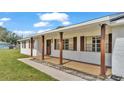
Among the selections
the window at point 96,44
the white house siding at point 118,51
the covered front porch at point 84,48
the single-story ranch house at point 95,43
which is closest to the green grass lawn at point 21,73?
the covered front porch at point 84,48

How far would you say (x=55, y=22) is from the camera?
4841cm

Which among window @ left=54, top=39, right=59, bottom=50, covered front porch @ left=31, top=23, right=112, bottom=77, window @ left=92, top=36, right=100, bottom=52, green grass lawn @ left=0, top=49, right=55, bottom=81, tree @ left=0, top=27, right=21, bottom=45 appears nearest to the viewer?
green grass lawn @ left=0, top=49, right=55, bottom=81

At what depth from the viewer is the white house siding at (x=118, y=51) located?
32.3ft

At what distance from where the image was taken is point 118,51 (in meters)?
10.2

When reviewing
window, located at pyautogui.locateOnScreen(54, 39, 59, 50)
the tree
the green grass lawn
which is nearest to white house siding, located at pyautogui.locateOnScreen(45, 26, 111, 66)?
window, located at pyautogui.locateOnScreen(54, 39, 59, 50)

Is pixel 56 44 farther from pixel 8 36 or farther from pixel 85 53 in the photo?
pixel 8 36

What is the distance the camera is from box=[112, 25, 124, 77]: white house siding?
9.84m

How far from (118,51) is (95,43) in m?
4.50

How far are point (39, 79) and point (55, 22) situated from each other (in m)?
39.0

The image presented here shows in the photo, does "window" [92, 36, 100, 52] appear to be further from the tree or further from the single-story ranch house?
the tree

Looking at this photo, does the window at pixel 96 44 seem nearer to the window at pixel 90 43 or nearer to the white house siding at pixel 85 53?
the window at pixel 90 43
